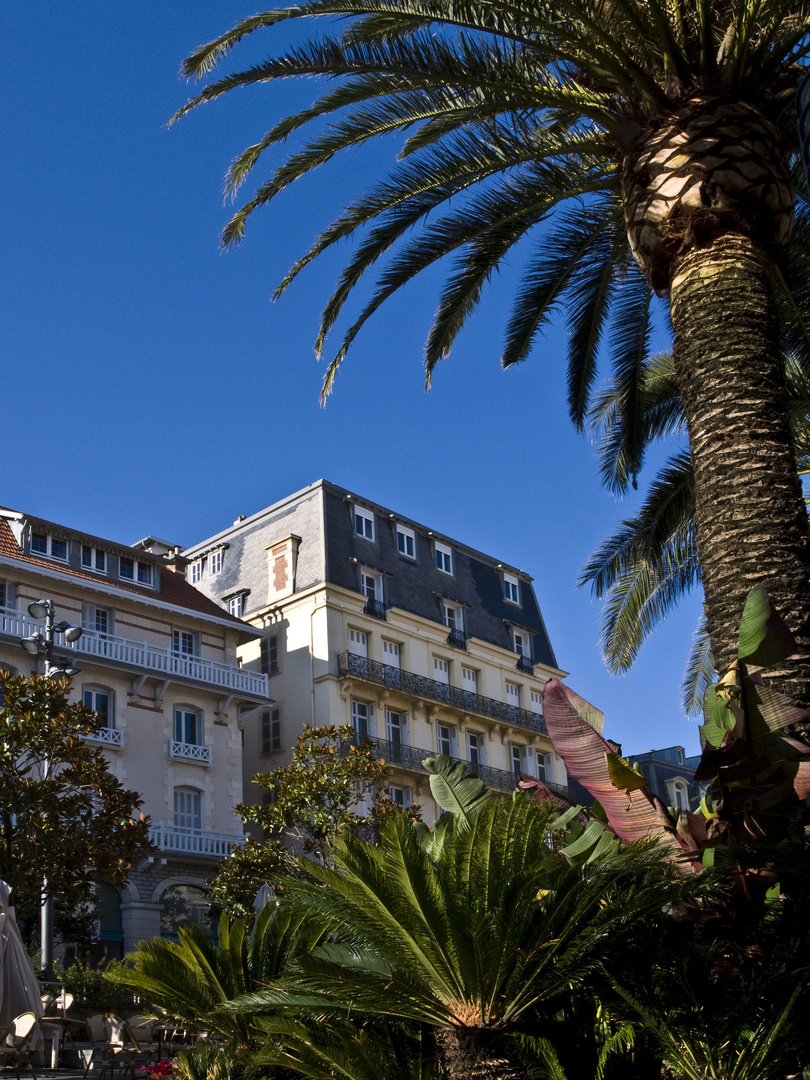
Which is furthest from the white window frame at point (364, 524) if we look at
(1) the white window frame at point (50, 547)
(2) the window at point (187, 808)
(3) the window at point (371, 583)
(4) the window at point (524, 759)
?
(2) the window at point (187, 808)

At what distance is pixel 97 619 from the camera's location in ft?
101

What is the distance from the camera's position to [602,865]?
389cm

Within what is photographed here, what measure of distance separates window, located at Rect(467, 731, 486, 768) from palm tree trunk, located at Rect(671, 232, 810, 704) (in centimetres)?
3439

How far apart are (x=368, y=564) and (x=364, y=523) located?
5.97 ft

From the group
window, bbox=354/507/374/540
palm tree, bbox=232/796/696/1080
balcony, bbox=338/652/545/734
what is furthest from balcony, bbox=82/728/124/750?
palm tree, bbox=232/796/696/1080

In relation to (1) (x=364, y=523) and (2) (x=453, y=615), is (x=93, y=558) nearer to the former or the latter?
(1) (x=364, y=523)

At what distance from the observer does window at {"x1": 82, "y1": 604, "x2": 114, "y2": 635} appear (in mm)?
30312

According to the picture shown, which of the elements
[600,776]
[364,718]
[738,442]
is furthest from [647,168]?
[364,718]

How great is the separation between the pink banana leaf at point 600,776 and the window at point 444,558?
124 feet

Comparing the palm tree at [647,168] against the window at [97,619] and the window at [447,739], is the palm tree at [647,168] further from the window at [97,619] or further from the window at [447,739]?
the window at [447,739]

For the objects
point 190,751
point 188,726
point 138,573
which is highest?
point 138,573

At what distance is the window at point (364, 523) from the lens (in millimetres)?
39281

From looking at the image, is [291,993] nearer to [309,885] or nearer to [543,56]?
[309,885]

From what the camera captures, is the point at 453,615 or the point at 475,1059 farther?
the point at 453,615
